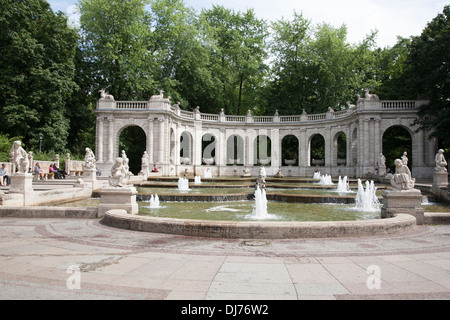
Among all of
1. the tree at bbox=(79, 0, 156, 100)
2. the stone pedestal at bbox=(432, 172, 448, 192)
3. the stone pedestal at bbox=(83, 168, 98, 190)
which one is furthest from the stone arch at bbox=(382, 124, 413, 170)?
the stone pedestal at bbox=(83, 168, 98, 190)

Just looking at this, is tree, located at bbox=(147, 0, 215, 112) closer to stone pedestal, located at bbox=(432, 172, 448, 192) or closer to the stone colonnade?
the stone colonnade

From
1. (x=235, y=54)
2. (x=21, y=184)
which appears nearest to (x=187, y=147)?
(x=235, y=54)

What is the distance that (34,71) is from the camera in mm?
32312

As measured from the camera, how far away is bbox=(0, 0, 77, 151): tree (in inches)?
1231

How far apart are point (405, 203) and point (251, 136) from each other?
35892 millimetres

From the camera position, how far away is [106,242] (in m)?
7.88

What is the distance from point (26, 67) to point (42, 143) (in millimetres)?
7724

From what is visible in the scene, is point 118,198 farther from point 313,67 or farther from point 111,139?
point 313,67

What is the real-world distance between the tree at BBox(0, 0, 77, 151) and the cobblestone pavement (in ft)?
92.0

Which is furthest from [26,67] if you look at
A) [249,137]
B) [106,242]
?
[106,242]

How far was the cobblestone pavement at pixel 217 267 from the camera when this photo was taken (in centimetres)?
459

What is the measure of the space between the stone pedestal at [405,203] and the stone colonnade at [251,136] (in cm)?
2577

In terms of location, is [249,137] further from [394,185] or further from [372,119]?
[394,185]

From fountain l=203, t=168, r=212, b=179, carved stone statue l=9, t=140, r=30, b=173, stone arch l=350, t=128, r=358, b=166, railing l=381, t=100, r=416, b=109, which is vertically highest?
railing l=381, t=100, r=416, b=109
